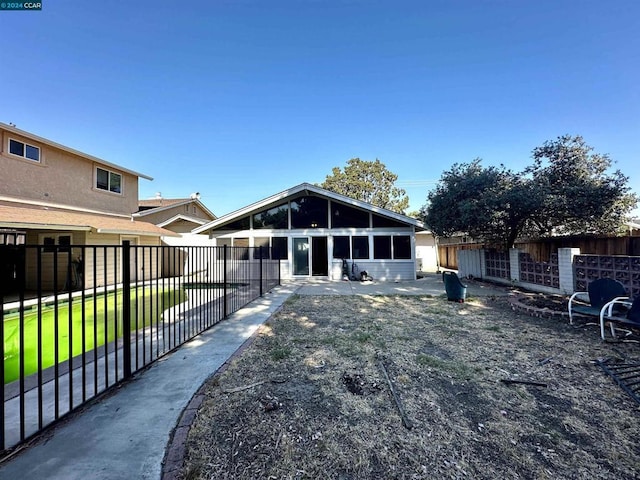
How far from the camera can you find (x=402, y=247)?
1304 centimetres

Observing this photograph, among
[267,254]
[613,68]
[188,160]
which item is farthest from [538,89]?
[188,160]

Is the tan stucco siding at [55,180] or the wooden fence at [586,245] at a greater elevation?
the tan stucco siding at [55,180]

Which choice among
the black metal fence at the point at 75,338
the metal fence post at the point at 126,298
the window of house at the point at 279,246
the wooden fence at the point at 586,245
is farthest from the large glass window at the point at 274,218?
the metal fence post at the point at 126,298

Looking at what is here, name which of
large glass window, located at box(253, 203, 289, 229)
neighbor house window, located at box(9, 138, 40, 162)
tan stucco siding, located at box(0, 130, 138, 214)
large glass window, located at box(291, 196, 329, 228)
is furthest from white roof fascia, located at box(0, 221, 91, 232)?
large glass window, located at box(291, 196, 329, 228)

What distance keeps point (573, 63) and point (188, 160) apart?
20716 millimetres

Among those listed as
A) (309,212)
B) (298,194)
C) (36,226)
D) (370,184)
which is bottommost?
(36,226)

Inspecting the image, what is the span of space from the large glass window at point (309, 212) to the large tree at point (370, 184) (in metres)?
17.7

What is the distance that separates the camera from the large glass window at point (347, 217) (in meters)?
13.4

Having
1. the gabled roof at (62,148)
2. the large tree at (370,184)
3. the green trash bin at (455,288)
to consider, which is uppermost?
the large tree at (370,184)

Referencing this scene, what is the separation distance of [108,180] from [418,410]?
56.6 feet

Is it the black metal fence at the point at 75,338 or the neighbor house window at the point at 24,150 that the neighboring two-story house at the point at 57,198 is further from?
the black metal fence at the point at 75,338

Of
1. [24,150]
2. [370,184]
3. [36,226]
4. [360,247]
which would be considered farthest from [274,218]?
[370,184]

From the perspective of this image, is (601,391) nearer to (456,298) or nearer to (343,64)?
(456,298)

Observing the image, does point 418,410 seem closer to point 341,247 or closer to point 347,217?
point 341,247
